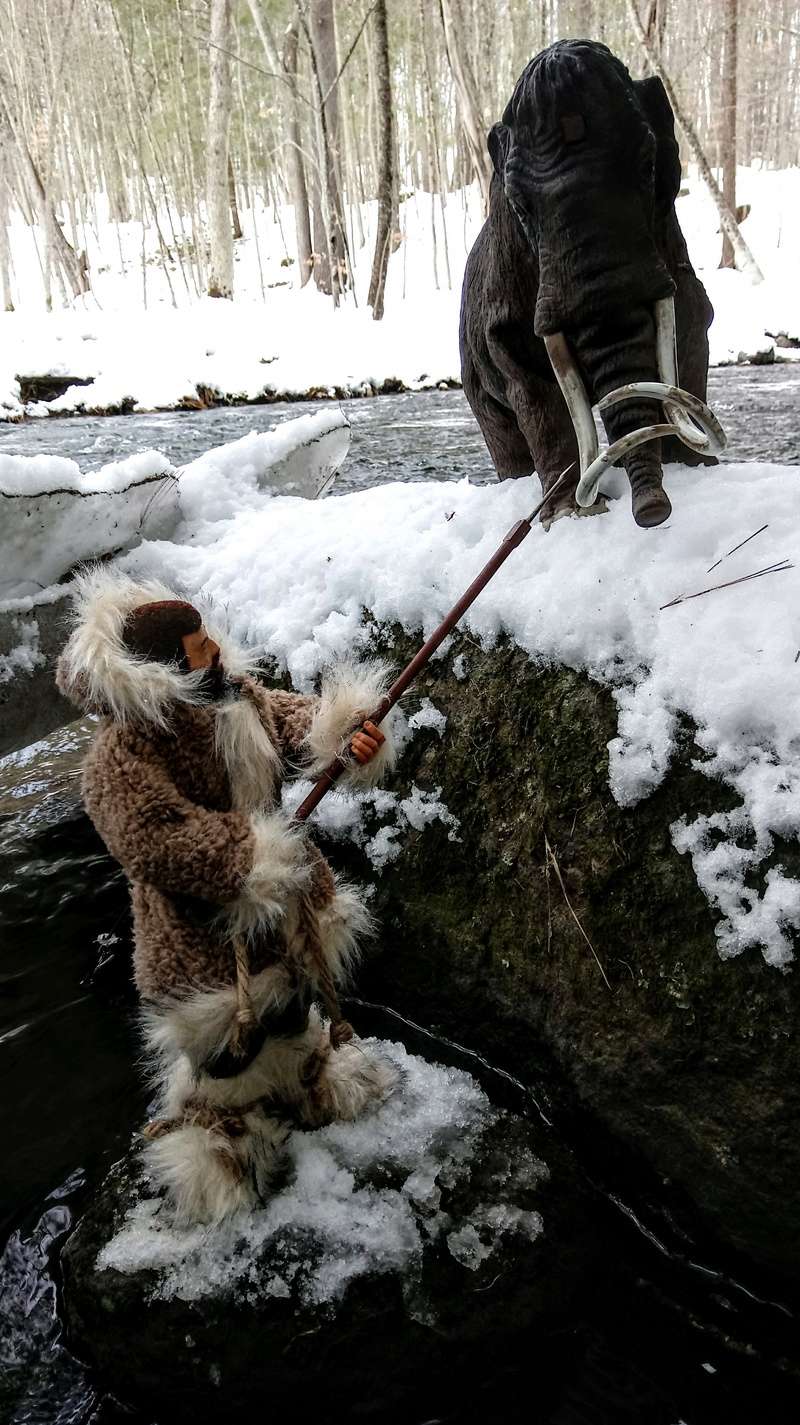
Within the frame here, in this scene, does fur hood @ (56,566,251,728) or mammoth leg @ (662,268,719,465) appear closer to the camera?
fur hood @ (56,566,251,728)

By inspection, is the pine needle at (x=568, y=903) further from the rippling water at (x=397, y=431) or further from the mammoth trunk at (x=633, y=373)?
the rippling water at (x=397, y=431)

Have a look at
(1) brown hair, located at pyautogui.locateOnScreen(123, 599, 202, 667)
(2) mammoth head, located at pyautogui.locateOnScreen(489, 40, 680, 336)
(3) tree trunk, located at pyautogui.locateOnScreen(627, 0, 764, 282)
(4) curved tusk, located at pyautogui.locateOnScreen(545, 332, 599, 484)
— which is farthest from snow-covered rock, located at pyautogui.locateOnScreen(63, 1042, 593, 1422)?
(3) tree trunk, located at pyautogui.locateOnScreen(627, 0, 764, 282)

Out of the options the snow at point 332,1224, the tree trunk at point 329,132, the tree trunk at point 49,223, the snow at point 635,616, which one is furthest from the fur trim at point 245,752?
the tree trunk at point 49,223

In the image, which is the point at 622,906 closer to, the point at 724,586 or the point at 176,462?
the point at 724,586

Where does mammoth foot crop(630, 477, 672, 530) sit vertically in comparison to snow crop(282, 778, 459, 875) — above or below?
above

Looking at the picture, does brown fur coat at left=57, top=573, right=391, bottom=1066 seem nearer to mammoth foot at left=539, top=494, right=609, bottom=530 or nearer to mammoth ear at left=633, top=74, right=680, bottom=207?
mammoth foot at left=539, top=494, right=609, bottom=530

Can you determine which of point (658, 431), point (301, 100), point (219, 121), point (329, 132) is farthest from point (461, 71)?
point (219, 121)

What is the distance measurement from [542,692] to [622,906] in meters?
0.55

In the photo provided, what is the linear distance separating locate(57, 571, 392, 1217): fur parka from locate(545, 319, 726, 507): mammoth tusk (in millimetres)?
732

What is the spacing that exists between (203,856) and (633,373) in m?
1.46

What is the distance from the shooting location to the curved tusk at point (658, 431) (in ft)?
5.71

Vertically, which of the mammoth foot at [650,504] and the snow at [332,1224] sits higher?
the mammoth foot at [650,504]

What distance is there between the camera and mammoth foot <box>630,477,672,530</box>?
188 cm

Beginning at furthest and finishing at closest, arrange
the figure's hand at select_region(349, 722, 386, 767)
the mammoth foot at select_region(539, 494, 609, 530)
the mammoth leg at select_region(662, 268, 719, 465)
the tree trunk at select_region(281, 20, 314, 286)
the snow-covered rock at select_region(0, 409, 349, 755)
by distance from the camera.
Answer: the tree trunk at select_region(281, 20, 314, 286) < the snow-covered rock at select_region(0, 409, 349, 755) < the mammoth leg at select_region(662, 268, 719, 465) < the mammoth foot at select_region(539, 494, 609, 530) < the figure's hand at select_region(349, 722, 386, 767)
